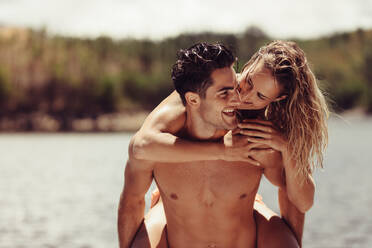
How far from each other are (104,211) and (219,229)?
977cm

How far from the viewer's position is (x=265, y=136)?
2.46 metres

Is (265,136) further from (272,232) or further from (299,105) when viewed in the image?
(272,232)

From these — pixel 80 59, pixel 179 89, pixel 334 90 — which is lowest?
pixel 334 90

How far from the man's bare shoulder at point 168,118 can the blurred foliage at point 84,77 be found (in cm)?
3294

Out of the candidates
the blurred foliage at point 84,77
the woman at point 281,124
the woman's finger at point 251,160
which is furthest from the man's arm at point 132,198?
the blurred foliage at point 84,77

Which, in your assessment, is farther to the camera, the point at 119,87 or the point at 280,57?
the point at 119,87

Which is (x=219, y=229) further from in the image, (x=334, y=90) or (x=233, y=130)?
(x=334, y=90)

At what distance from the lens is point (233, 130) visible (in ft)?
8.54

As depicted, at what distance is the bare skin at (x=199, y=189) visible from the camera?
2.56 meters

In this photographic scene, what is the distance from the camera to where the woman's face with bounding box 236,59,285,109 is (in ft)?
8.43

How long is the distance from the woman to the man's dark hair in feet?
0.47

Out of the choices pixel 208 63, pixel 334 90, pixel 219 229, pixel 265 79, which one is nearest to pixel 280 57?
pixel 265 79

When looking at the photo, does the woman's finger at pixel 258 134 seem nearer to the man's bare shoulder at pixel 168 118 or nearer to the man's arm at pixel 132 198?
the man's bare shoulder at pixel 168 118

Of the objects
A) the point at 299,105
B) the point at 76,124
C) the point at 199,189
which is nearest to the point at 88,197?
the point at 199,189
